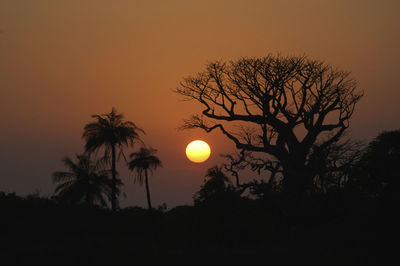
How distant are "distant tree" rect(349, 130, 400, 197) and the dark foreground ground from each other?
2.83 ft

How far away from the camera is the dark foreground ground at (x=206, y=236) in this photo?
17.9 m

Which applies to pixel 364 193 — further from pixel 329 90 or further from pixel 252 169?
pixel 329 90

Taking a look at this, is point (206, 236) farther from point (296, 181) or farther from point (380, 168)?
point (380, 168)

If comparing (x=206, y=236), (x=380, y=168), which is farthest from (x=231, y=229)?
(x=380, y=168)

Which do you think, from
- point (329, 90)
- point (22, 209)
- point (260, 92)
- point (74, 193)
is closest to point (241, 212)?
point (260, 92)

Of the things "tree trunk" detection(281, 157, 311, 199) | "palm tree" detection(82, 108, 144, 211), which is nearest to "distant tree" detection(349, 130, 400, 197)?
"tree trunk" detection(281, 157, 311, 199)

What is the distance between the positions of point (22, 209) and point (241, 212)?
11567 mm

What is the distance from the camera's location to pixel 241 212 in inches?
1016

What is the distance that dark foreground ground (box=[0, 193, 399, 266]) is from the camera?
1791cm

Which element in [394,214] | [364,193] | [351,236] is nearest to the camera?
[394,214]

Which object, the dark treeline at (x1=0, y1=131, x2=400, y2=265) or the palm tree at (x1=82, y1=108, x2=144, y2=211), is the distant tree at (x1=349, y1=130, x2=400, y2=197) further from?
the palm tree at (x1=82, y1=108, x2=144, y2=211)

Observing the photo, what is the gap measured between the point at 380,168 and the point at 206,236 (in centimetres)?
921

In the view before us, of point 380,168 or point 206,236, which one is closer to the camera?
point 380,168

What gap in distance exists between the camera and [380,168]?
2194 cm
